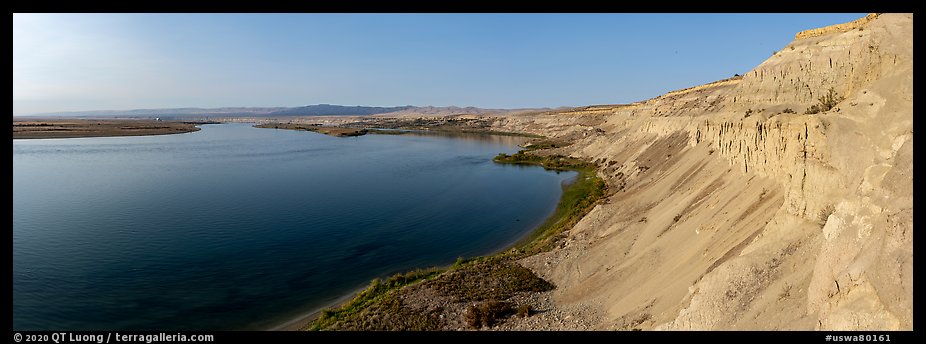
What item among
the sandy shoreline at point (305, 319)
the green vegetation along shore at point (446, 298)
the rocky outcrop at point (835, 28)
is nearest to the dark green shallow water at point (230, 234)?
the sandy shoreline at point (305, 319)

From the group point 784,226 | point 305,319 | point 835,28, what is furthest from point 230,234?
point 835,28

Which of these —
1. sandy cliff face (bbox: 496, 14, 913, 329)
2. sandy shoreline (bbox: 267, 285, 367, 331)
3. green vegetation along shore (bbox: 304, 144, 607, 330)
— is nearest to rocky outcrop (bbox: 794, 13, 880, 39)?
sandy cliff face (bbox: 496, 14, 913, 329)

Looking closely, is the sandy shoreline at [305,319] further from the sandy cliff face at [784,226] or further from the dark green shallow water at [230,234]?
the sandy cliff face at [784,226]

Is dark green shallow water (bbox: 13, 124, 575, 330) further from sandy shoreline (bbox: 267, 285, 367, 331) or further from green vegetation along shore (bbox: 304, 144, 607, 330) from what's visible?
green vegetation along shore (bbox: 304, 144, 607, 330)

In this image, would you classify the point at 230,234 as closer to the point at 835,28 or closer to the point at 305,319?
the point at 305,319

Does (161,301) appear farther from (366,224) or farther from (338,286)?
(366,224)

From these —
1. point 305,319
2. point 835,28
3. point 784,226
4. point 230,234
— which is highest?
point 835,28
